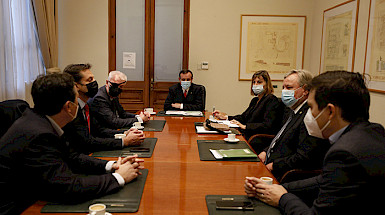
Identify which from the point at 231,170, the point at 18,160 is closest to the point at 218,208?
the point at 231,170

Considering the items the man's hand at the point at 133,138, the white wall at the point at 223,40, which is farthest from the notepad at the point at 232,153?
the white wall at the point at 223,40

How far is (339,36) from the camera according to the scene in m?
4.62

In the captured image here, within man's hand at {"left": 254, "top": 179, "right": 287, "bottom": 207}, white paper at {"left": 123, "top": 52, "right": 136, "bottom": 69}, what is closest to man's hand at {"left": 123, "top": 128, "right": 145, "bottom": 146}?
man's hand at {"left": 254, "top": 179, "right": 287, "bottom": 207}

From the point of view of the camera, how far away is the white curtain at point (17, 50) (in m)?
3.75

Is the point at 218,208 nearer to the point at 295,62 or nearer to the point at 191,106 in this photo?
the point at 191,106

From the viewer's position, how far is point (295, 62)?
5.82m

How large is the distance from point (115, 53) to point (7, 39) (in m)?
2.12

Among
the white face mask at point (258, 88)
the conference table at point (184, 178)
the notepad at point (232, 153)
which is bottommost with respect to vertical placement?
the conference table at point (184, 178)

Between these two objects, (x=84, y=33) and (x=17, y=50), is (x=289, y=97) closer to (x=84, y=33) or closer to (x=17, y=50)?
(x=17, y=50)

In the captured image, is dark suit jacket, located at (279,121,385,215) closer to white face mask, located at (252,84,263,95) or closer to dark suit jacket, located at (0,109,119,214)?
dark suit jacket, located at (0,109,119,214)

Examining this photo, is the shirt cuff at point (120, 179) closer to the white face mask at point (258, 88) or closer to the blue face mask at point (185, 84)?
the white face mask at point (258, 88)

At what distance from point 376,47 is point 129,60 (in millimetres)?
3886

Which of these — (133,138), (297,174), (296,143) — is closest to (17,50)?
(133,138)

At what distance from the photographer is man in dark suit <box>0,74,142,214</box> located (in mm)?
1429
